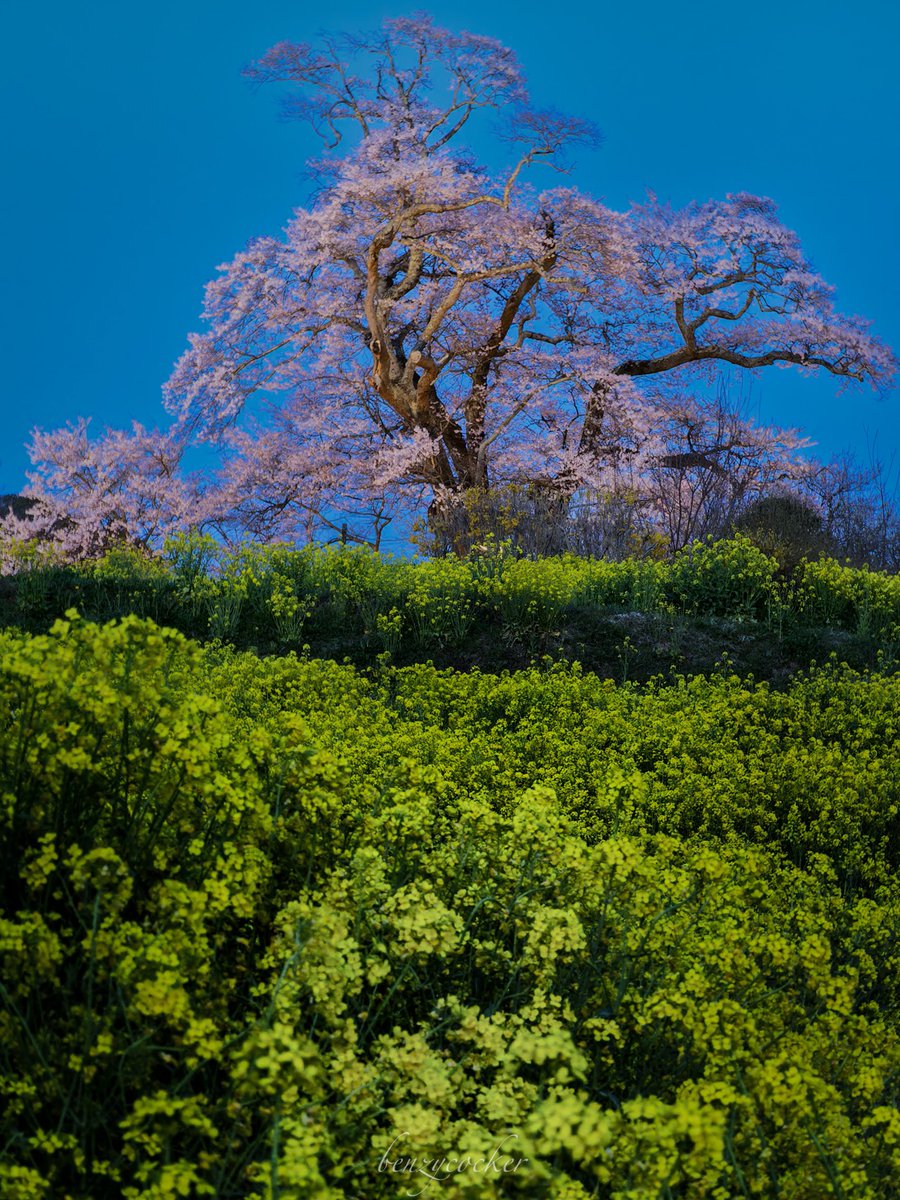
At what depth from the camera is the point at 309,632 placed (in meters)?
8.96

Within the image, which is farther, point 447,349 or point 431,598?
point 447,349

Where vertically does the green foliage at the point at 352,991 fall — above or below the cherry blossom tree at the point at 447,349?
below

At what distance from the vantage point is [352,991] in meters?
2.29

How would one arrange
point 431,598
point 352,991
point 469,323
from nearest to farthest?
point 352,991 → point 431,598 → point 469,323

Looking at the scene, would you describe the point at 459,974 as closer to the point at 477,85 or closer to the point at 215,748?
the point at 215,748

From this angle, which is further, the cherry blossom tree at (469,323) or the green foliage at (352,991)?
the cherry blossom tree at (469,323)

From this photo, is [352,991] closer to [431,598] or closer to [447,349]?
[431,598]

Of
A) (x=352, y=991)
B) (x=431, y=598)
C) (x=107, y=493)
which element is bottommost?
(x=352, y=991)

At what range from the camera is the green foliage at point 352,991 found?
6.27ft

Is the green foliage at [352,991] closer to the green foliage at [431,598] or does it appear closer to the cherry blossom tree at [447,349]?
the green foliage at [431,598]

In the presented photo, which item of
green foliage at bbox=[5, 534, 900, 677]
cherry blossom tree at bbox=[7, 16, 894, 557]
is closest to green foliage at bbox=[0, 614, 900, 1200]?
green foliage at bbox=[5, 534, 900, 677]

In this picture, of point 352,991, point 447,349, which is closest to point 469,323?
point 447,349

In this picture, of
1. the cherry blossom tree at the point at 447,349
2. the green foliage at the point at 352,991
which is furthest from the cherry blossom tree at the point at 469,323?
the green foliage at the point at 352,991

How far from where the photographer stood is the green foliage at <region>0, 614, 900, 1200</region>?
191cm
